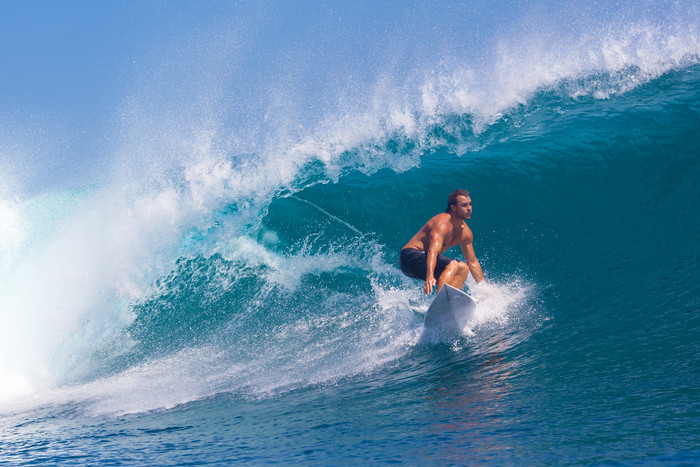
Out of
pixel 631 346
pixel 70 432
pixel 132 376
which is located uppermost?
pixel 132 376

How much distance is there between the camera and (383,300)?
22.2 ft

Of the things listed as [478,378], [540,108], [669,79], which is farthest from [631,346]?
[669,79]

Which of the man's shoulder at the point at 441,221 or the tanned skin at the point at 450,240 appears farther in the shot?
the man's shoulder at the point at 441,221

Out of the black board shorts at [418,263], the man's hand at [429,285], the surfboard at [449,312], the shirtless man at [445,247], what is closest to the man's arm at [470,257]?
the shirtless man at [445,247]

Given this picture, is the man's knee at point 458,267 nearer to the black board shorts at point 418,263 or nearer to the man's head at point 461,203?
the black board shorts at point 418,263

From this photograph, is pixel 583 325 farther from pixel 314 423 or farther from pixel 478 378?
pixel 314 423

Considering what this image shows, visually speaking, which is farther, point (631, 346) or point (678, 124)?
point (678, 124)

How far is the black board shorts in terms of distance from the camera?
564cm

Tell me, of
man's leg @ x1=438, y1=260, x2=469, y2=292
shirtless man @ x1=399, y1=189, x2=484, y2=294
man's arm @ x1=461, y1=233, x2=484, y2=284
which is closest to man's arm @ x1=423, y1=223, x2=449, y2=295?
shirtless man @ x1=399, y1=189, x2=484, y2=294

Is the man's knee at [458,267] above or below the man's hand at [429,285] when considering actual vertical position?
above

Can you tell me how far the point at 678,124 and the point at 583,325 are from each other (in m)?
5.97

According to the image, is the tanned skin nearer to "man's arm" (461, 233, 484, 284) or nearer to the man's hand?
"man's arm" (461, 233, 484, 284)

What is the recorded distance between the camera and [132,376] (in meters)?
6.65

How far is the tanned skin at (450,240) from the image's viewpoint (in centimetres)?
543
